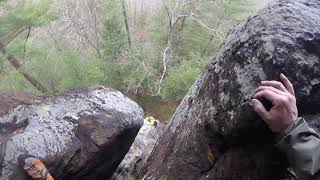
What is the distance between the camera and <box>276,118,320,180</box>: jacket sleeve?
7.09ft

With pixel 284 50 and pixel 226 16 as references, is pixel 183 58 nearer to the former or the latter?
pixel 226 16

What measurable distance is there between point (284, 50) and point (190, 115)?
3.33ft

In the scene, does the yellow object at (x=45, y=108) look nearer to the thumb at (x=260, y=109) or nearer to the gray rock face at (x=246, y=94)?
the gray rock face at (x=246, y=94)

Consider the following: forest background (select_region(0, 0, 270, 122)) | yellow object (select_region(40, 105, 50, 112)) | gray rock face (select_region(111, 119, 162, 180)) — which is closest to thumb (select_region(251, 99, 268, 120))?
gray rock face (select_region(111, 119, 162, 180))

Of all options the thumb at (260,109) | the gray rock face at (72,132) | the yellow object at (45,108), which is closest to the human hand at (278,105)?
the thumb at (260,109)

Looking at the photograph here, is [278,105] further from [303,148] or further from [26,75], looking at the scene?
[26,75]

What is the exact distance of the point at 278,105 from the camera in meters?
2.42

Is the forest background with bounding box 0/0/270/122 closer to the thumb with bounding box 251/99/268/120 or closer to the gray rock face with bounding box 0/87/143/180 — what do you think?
the gray rock face with bounding box 0/87/143/180

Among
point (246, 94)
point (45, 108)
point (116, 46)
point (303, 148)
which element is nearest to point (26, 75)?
point (116, 46)

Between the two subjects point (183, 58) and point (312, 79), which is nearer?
point (312, 79)

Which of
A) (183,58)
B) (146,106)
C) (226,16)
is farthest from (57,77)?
(226,16)

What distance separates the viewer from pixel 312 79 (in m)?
3.06

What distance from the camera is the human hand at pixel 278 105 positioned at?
7.86ft

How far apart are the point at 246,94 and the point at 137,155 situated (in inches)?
161
